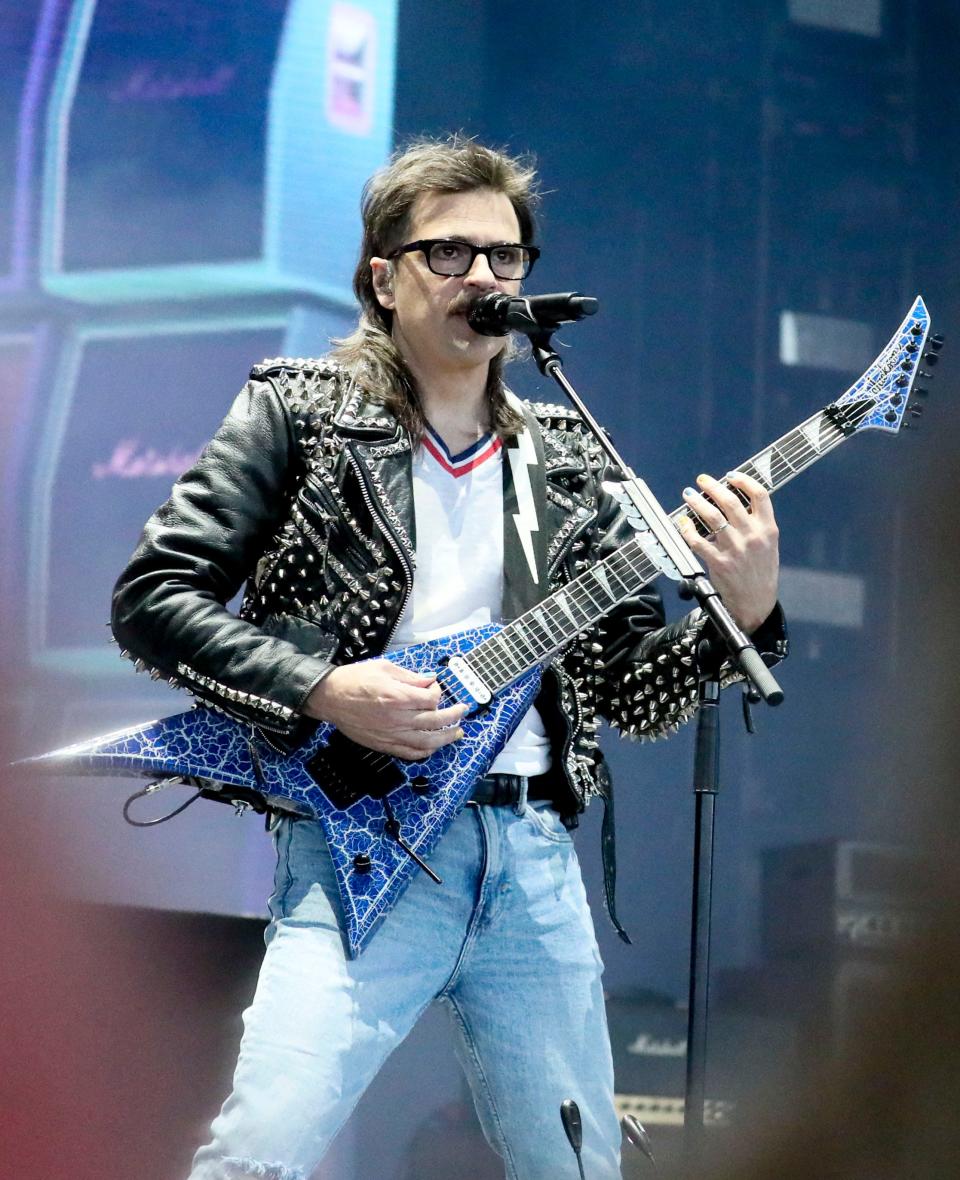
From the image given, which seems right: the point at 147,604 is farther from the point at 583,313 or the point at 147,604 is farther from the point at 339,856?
the point at 583,313

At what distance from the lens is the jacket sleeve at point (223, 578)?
217cm

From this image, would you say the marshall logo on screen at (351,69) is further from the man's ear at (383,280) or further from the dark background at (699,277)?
the man's ear at (383,280)

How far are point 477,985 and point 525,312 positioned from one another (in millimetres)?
932

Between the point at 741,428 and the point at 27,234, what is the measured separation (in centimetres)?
184

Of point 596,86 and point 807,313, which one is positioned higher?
point 596,86

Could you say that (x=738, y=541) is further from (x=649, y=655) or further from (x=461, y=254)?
(x=461, y=254)

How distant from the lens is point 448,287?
2.44 m

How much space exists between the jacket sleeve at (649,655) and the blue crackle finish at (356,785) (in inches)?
9.3

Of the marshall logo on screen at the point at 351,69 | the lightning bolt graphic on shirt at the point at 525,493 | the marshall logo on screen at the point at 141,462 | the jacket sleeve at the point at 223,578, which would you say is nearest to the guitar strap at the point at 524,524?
the lightning bolt graphic on shirt at the point at 525,493

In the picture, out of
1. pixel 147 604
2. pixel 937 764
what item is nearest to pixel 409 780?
pixel 147 604

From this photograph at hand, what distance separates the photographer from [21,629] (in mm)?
3523

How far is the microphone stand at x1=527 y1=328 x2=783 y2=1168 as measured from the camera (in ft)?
6.42

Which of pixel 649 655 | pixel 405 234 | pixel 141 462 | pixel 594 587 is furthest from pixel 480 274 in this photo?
pixel 141 462

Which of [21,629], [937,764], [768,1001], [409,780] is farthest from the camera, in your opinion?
[768,1001]
